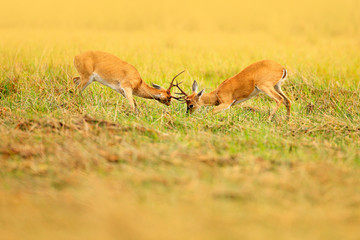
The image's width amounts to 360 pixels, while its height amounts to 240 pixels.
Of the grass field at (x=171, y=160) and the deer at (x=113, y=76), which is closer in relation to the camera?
the grass field at (x=171, y=160)

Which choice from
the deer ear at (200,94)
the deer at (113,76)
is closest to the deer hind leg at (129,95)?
the deer at (113,76)

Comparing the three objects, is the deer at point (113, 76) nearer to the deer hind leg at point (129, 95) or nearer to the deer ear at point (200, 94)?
the deer hind leg at point (129, 95)

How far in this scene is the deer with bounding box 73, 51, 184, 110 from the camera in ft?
30.2

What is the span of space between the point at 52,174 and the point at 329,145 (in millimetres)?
3221

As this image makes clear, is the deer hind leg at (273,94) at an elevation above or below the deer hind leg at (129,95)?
above

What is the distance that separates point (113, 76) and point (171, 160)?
4.37 meters

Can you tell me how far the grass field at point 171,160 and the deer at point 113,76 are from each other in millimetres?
214

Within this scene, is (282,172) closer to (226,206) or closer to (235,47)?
(226,206)

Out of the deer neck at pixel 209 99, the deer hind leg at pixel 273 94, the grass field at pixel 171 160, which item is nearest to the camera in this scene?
the grass field at pixel 171 160

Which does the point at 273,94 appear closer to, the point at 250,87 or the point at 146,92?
the point at 250,87

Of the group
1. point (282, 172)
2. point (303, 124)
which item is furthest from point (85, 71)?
point (282, 172)

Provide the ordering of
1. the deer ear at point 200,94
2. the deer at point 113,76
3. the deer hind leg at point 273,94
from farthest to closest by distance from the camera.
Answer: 1. the deer at point 113,76
2. the deer ear at point 200,94
3. the deer hind leg at point 273,94

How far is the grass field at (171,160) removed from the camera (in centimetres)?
372

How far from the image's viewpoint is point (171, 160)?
514 cm
